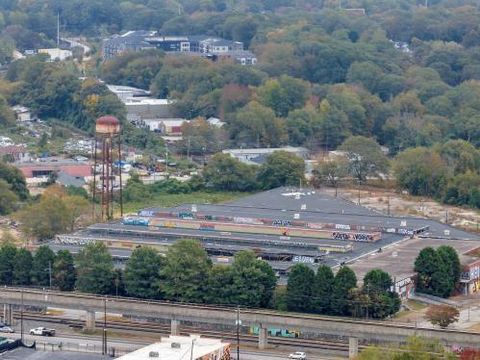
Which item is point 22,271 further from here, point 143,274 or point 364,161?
point 364,161

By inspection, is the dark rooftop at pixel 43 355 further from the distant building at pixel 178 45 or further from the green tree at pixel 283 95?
the distant building at pixel 178 45

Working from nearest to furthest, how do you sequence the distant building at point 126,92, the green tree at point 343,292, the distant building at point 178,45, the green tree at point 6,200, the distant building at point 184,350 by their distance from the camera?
the distant building at point 184,350
the green tree at point 343,292
the green tree at point 6,200
the distant building at point 126,92
the distant building at point 178,45

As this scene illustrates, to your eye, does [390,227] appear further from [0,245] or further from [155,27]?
[155,27]

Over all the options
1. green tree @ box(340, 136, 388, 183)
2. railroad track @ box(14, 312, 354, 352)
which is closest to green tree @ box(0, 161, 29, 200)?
green tree @ box(340, 136, 388, 183)

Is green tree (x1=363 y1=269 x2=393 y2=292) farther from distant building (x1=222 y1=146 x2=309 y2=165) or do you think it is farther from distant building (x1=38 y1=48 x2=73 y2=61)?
distant building (x1=38 y1=48 x2=73 y2=61)

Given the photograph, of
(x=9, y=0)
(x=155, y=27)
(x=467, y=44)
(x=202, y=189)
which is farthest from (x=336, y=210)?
(x=9, y=0)

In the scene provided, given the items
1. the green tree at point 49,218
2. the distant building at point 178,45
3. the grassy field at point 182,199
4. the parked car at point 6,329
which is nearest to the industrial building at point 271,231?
the green tree at point 49,218
